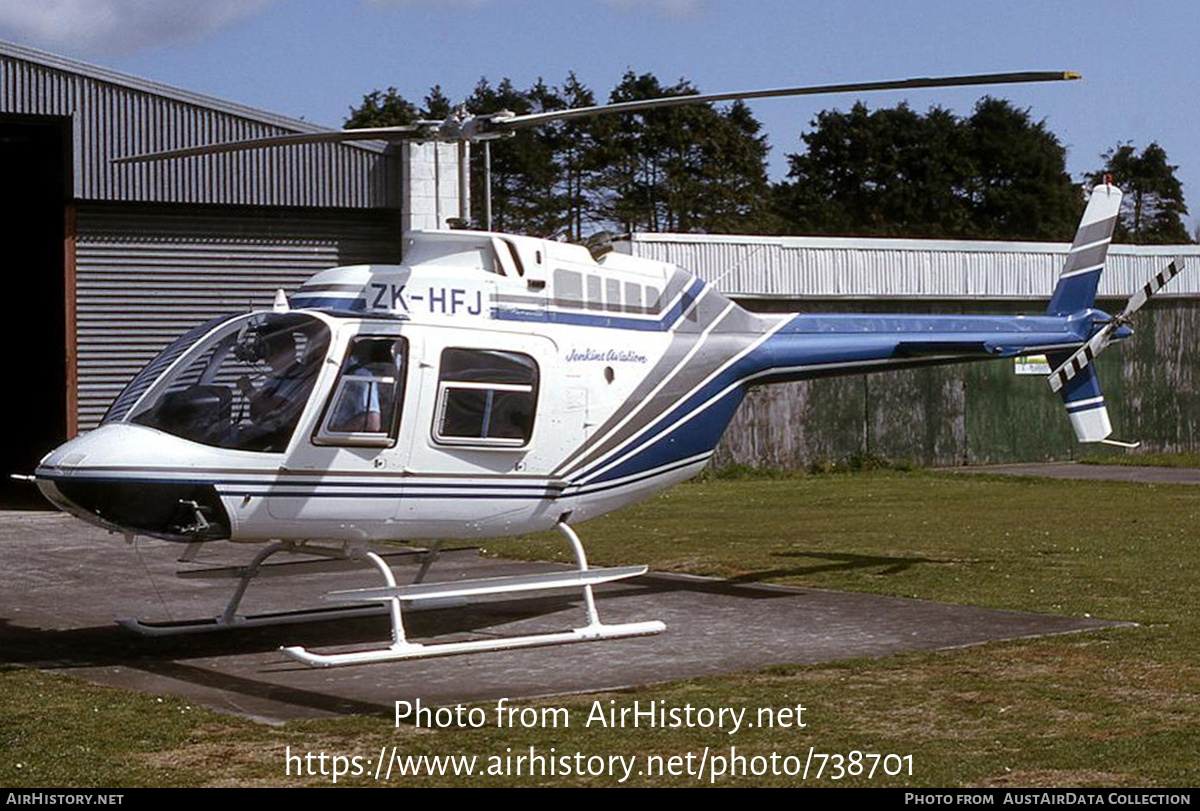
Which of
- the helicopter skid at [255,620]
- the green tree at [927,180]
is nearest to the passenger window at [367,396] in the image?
the helicopter skid at [255,620]

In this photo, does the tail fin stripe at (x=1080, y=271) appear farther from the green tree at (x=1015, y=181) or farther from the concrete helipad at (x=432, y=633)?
the green tree at (x=1015, y=181)

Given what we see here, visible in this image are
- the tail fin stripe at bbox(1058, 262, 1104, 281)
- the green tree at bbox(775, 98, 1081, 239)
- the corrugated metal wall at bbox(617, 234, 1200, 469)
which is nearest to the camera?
the tail fin stripe at bbox(1058, 262, 1104, 281)

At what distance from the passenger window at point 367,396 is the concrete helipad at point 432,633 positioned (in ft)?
5.35

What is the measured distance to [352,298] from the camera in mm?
12141

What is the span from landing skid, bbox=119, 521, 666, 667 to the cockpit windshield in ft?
4.15

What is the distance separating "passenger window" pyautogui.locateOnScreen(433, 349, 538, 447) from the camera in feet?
40.0

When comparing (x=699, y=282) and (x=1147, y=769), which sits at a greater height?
(x=699, y=282)

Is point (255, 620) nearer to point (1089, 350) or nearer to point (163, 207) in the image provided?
point (1089, 350)

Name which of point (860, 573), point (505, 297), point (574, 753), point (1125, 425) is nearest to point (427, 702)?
point (574, 753)

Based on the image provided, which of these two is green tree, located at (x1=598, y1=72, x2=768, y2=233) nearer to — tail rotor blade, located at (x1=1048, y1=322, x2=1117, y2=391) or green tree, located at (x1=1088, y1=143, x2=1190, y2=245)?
green tree, located at (x1=1088, y1=143, x2=1190, y2=245)

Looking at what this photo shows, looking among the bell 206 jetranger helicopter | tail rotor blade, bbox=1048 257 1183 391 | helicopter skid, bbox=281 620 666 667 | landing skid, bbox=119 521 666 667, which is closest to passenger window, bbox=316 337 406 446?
the bell 206 jetranger helicopter

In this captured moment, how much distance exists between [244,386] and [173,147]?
494 inches

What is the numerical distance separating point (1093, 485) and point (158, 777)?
21.9 metres

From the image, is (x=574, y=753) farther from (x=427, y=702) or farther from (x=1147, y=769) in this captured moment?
(x=1147, y=769)
